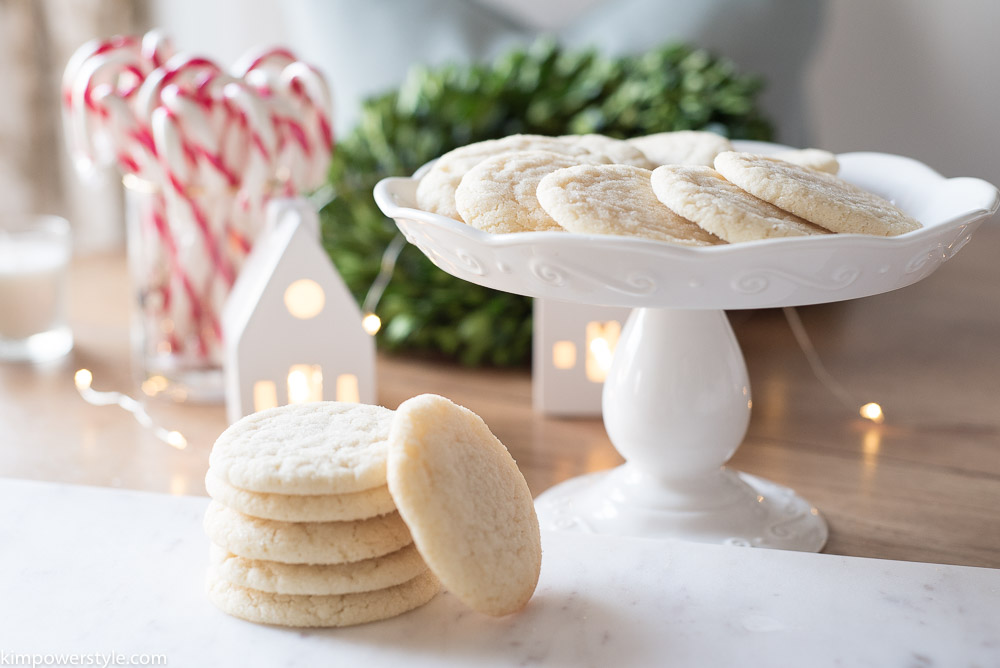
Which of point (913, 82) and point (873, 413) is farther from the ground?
point (913, 82)

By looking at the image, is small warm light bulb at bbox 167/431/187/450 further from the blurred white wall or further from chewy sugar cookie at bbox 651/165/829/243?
the blurred white wall

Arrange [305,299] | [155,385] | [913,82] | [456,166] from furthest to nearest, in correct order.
Result: 1. [913,82]
2. [155,385]
3. [305,299]
4. [456,166]

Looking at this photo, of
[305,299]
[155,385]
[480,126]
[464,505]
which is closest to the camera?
[464,505]

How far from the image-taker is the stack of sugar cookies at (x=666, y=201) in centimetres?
67

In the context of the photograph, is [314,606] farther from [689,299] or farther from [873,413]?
[873,413]

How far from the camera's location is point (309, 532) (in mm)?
631

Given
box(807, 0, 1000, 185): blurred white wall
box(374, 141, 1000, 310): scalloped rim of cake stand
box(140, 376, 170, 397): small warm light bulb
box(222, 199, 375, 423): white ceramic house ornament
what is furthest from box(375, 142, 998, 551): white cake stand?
box(807, 0, 1000, 185): blurred white wall

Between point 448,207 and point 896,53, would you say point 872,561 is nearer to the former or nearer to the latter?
point 448,207

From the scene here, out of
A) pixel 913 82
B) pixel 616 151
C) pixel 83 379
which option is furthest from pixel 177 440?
pixel 913 82

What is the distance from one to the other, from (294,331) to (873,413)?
0.67m

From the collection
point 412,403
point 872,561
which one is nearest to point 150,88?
point 412,403

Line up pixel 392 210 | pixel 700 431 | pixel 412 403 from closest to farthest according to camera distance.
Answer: pixel 412 403
pixel 392 210
pixel 700 431

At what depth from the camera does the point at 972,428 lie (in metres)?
1.14

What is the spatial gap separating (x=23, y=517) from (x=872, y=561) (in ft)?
2.14
